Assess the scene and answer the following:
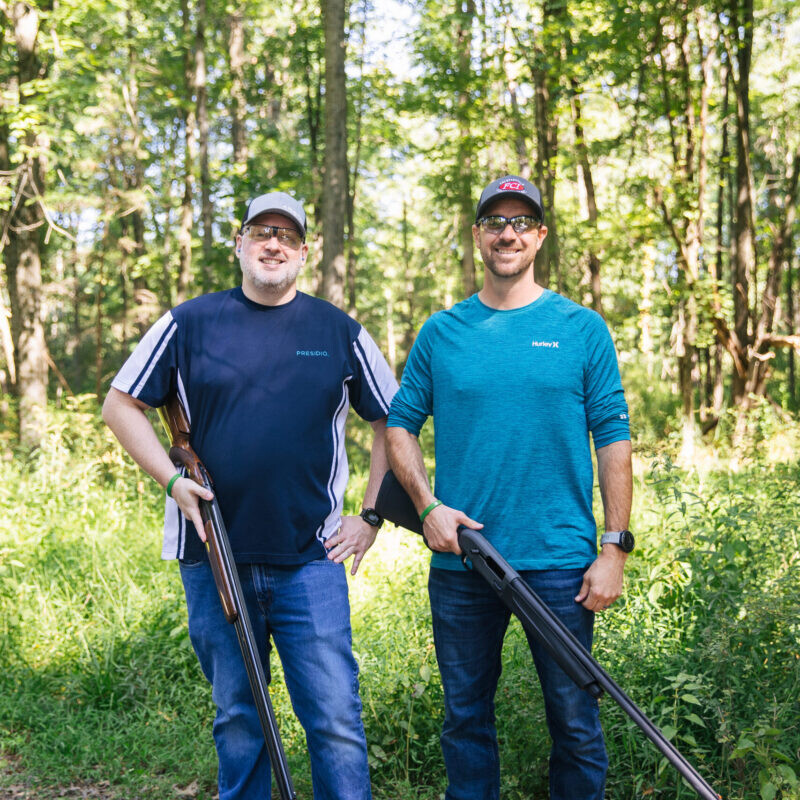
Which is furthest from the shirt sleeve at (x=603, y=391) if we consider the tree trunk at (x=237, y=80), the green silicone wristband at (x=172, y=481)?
the tree trunk at (x=237, y=80)

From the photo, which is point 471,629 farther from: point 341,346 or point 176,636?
point 176,636

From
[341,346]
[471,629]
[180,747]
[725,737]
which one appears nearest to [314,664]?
[471,629]

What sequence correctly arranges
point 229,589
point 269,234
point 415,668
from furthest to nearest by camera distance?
point 415,668
point 269,234
point 229,589

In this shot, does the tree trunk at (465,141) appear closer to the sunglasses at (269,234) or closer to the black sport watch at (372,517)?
the sunglasses at (269,234)

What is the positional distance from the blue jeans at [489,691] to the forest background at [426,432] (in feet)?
2.38

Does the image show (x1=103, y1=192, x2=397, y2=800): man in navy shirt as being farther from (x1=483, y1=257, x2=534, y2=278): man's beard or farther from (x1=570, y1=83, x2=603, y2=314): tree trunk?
(x1=570, y1=83, x2=603, y2=314): tree trunk

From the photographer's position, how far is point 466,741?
2.88 meters

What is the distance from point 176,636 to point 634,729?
3.01 metres

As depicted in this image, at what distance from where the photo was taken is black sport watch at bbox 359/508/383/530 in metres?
3.08

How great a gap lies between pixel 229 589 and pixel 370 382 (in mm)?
943

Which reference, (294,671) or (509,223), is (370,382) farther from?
(294,671)

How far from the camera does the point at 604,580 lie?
270 cm

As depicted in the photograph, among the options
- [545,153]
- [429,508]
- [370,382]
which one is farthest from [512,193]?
Answer: [545,153]

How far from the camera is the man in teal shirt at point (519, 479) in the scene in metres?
2.75
